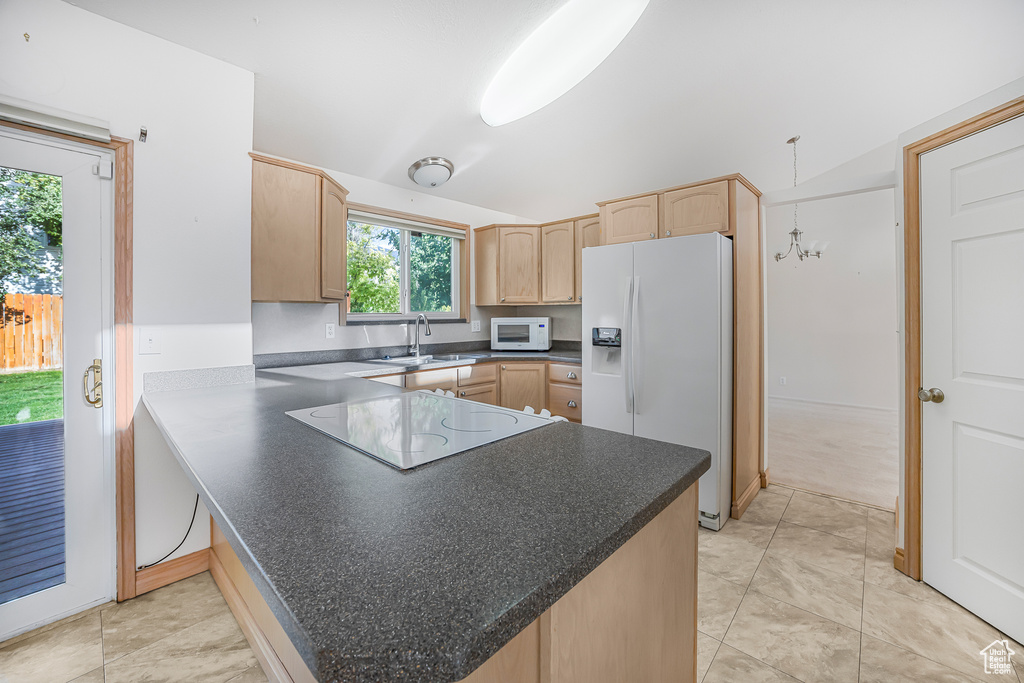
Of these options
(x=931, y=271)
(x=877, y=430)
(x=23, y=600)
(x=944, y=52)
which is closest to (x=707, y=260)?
(x=931, y=271)

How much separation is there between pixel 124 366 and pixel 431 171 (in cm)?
221

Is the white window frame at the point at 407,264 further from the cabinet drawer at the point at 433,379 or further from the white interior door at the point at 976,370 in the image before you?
the white interior door at the point at 976,370

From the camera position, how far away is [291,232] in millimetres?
2342

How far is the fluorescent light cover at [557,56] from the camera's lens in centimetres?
203

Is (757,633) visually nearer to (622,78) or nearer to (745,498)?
(745,498)

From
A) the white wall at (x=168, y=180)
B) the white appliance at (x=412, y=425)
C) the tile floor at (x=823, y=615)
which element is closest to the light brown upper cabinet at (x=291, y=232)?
the white wall at (x=168, y=180)

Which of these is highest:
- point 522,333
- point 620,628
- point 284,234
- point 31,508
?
point 284,234

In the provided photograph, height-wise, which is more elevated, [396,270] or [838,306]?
[396,270]

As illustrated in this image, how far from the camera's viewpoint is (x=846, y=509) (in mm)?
2621

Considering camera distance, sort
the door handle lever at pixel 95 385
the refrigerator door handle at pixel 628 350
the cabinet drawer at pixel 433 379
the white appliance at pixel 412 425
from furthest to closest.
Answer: the cabinet drawer at pixel 433 379 < the refrigerator door handle at pixel 628 350 < the door handle lever at pixel 95 385 < the white appliance at pixel 412 425

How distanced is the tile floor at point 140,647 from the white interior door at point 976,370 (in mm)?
2759

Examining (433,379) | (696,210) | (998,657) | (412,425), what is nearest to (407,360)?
(433,379)

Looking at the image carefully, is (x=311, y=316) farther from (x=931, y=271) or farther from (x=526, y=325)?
(x=931, y=271)

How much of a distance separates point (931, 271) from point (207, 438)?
2.75m
